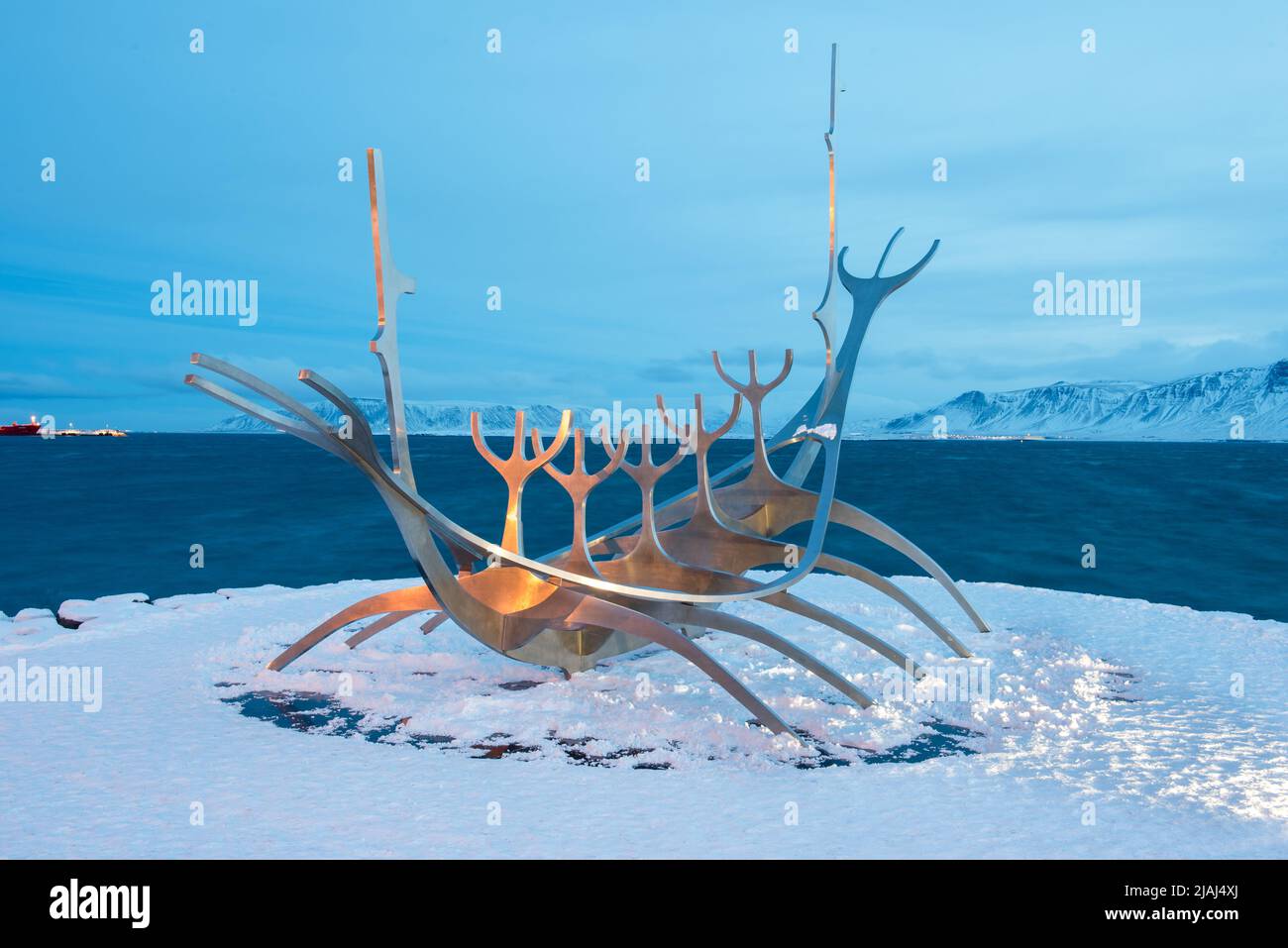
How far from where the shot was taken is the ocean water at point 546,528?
866 inches

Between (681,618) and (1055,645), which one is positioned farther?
(1055,645)

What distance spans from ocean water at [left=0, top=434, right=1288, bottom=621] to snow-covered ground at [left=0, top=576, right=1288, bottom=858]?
38.9 feet

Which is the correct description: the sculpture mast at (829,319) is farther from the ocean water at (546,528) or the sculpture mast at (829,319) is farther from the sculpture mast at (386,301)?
the ocean water at (546,528)

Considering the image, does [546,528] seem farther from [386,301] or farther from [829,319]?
[386,301]

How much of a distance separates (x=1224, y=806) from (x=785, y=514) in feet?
14.4

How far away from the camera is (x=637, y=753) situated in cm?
640

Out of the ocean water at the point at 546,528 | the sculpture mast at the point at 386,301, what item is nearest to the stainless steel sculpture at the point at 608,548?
the sculpture mast at the point at 386,301

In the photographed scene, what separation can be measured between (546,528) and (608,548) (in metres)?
21.4

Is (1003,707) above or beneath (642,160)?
beneath

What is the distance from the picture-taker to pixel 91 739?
6703mm

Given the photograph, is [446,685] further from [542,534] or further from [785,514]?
[542,534]

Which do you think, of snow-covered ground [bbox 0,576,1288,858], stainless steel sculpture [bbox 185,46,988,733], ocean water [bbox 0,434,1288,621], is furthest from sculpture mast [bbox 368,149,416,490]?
ocean water [bbox 0,434,1288,621]

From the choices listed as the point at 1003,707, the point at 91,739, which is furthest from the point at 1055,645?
the point at 91,739

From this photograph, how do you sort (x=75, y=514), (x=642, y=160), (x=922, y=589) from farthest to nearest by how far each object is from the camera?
(x=75, y=514)
(x=922, y=589)
(x=642, y=160)
